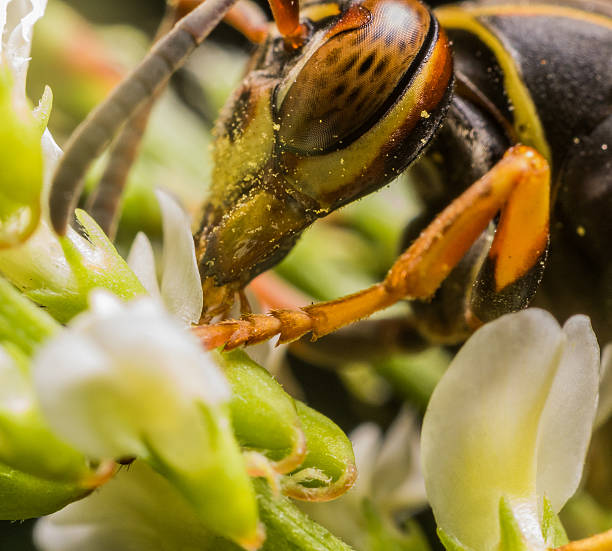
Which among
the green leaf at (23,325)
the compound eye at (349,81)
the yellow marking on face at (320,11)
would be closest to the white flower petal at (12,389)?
the green leaf at (23,325)

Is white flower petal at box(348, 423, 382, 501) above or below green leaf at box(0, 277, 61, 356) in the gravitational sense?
below

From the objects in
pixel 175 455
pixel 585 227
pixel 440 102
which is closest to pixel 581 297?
pixel 585 227

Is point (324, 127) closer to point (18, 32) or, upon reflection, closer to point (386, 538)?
point (18, 32)

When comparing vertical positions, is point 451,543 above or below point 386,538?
above

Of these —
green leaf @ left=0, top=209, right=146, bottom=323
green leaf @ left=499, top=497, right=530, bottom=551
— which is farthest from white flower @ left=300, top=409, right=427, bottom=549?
green leaf @ left=0, top=209, right=146, bottom=323

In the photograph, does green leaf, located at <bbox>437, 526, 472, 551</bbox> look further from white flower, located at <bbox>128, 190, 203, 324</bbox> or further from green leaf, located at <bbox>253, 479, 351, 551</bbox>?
white flower, located at <bbox>128, 190, 203, 324</bbox>

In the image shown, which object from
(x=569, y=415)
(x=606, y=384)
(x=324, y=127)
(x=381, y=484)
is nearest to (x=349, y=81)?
(x=324, y=127)
